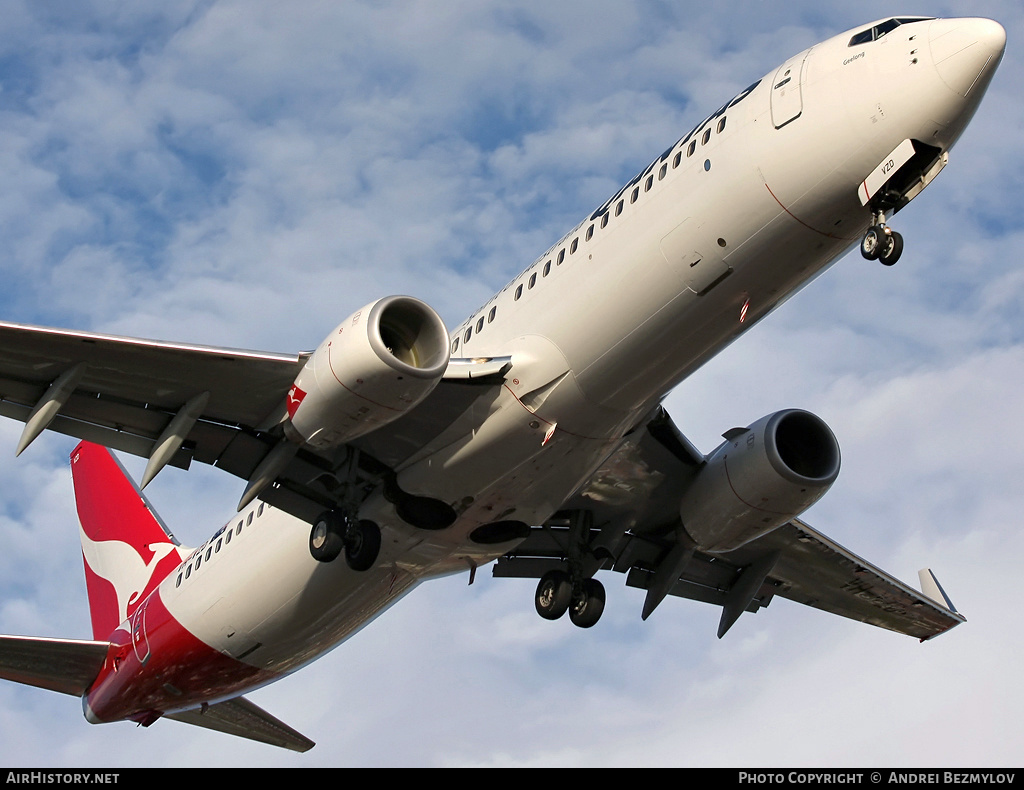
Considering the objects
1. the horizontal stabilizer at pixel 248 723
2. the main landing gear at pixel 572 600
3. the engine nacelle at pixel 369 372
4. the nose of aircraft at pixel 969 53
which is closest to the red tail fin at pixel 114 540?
the horizontal stabilizer at pixel 248 723

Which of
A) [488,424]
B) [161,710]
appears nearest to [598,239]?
[488,424]

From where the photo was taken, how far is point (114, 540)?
2909 cm

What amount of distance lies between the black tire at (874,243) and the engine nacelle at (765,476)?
6.25 m

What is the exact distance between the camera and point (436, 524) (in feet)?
66.7

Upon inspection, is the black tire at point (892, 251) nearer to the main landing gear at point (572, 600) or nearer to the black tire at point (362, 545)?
the black tire at point (362, 545)

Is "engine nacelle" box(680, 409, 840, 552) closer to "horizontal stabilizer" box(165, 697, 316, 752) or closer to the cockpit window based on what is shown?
the cockpit window

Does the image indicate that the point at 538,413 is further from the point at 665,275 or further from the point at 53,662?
the point at 53,662

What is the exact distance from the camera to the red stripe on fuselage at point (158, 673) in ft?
76.4

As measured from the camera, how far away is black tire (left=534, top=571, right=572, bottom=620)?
23.9m

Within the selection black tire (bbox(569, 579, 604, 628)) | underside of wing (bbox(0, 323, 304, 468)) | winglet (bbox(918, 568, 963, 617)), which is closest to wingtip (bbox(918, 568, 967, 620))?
winglet (bbox(918, 568, 963, 617))

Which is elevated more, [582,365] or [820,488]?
[582,365]

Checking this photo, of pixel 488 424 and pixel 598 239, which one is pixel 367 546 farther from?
pixel 598 239

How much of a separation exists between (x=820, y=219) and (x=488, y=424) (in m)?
5.69

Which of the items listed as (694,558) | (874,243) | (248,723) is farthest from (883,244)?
(248,723)
